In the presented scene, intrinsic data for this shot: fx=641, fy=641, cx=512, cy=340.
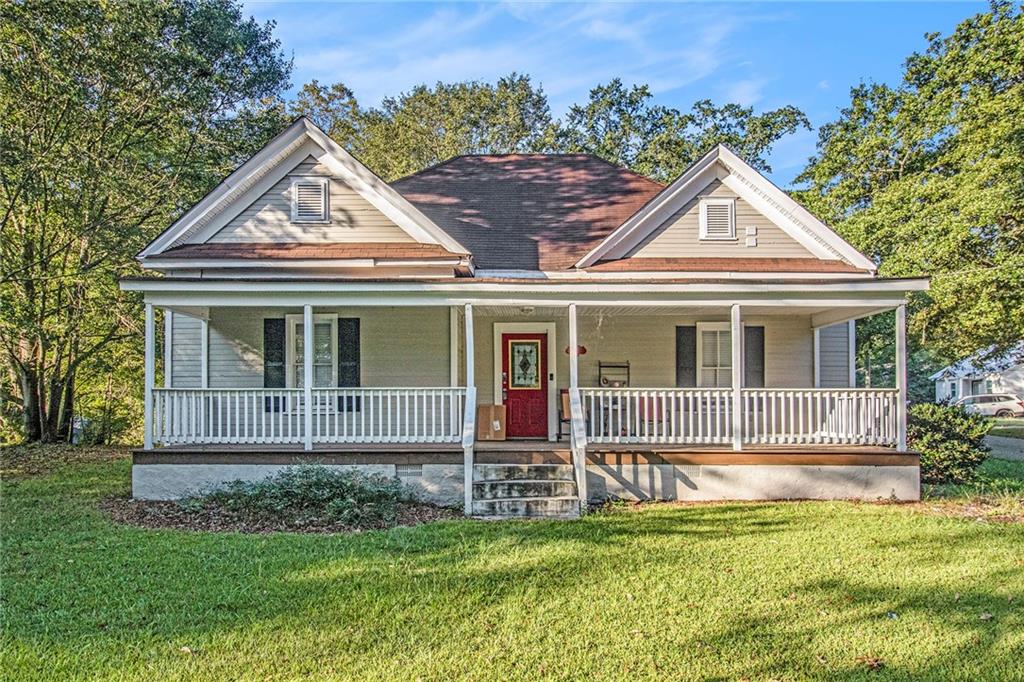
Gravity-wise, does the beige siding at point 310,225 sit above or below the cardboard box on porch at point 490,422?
above

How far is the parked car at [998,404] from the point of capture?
108 feet

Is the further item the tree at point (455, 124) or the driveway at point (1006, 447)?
the tree at point (455, 124)

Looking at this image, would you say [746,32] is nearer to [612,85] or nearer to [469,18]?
[469,18]

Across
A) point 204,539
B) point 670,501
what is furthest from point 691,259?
point 204,539

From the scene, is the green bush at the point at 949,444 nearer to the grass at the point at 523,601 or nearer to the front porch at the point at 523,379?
the front porch at the point at 523,379

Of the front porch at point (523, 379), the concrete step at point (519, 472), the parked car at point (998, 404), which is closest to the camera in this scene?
the concrete step at point (519, 472)

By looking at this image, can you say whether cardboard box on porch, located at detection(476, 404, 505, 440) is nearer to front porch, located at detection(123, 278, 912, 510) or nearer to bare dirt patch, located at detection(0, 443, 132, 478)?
front porch, located at detection(123, 278, 912, 510)

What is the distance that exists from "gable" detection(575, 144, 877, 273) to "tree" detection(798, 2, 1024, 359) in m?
4.42

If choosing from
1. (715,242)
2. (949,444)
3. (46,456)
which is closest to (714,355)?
(715,242)

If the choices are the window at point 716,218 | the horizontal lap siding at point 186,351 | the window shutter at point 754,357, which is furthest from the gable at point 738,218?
the horizontal lap siding at point 186,351

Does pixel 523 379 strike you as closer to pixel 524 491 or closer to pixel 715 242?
pixel 524 491

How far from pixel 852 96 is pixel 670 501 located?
1500 cm

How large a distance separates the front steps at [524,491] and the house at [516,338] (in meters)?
0.03

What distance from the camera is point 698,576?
616cm
